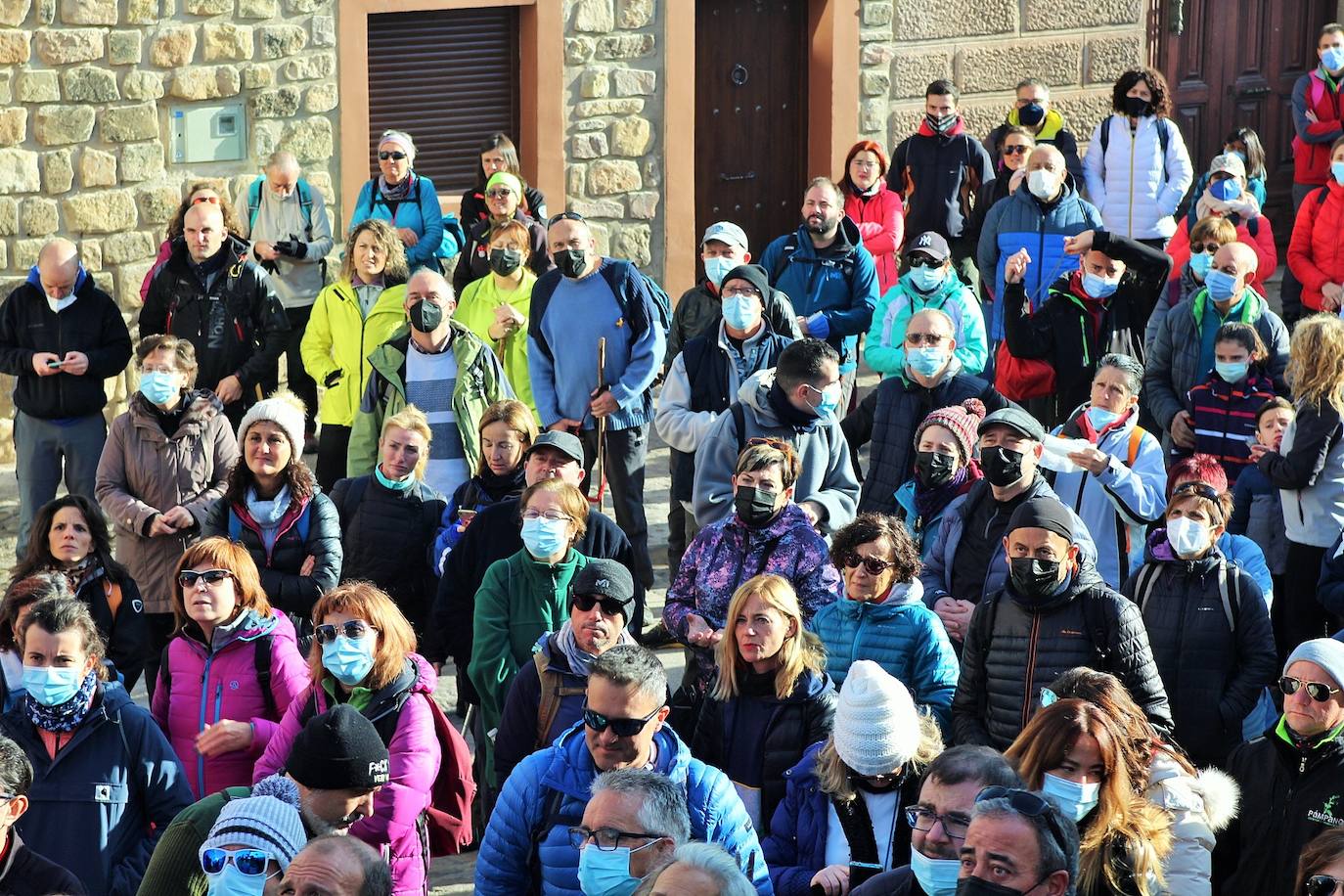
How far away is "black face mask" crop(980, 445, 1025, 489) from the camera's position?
24.7 feet

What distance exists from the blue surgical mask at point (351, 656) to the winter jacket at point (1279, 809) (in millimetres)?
2661

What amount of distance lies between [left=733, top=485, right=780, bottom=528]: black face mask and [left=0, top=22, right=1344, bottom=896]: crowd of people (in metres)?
0.05

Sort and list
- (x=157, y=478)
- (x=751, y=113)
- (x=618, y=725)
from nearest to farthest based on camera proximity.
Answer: (x=618, y=725) → (x=157, y=478) → (x=751, y=113)

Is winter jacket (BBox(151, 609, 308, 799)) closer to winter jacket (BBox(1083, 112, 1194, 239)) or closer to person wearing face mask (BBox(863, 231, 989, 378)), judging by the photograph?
person wearing face mask (BBox(863, 231, 989, 378))

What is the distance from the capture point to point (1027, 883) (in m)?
4.49

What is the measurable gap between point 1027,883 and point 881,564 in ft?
7.93

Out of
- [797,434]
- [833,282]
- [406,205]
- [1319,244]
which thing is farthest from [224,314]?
[1319,244]

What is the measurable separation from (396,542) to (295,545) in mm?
Answer: 439

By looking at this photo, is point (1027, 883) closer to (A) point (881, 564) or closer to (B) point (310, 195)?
(A) point (881, 564)

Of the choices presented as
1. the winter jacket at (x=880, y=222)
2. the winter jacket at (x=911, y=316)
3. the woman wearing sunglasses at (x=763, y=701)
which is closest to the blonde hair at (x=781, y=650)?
the woman wearing sunglasses at (x=763, y=701)

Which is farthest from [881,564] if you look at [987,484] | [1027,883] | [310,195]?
[310,195]

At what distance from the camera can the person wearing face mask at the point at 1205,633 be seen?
23.7 ft

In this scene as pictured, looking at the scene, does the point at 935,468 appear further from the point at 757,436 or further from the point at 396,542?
the point at 396,542

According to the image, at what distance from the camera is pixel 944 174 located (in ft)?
42.7
